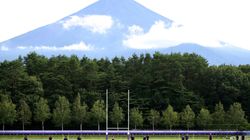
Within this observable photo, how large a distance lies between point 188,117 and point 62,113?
15256 millimetres

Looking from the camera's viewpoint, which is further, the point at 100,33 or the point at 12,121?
the point at 100,33

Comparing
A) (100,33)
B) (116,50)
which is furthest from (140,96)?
(100,33)

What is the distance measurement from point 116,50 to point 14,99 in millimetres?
112515

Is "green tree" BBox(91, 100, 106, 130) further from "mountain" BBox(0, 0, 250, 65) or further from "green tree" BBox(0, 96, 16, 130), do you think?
"mountain" BBox(0, 0, 250, 65)

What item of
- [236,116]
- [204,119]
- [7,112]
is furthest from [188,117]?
[7,112]

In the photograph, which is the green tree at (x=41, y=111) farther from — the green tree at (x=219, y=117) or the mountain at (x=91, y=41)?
the mountain at (x=91, y=41)

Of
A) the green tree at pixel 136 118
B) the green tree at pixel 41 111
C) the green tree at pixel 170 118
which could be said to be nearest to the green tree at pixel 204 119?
the green tree at pixel 170 118

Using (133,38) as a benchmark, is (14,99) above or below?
below

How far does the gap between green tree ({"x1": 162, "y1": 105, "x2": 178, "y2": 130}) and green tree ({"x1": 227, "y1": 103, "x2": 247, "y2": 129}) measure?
21.0 ft

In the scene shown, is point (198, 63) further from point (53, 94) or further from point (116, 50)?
point (116, 50)

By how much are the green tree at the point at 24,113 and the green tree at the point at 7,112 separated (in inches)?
34.1

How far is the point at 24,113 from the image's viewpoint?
58781mm

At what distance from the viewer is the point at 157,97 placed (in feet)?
213

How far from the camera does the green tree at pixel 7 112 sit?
5769 cm
